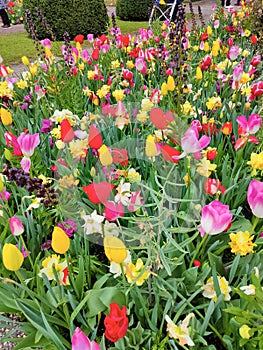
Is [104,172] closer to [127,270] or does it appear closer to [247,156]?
[127,270]

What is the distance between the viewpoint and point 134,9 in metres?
11.8

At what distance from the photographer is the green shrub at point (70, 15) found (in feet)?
29.1

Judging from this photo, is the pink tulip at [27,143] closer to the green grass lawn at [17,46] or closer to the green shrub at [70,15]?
the green grass lawn at [17,46]

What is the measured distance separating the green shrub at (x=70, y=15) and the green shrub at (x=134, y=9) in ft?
9.32

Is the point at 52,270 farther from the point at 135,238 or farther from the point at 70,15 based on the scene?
the point at 70,15

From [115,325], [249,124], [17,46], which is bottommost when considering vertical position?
[17,46]

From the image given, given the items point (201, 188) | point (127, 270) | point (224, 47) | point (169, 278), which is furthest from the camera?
point (224, 47)

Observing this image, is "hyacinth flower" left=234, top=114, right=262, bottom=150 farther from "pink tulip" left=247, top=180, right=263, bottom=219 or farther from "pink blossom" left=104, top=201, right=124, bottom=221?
"pink blossom" left=104, top=201, right=124, bottom=221

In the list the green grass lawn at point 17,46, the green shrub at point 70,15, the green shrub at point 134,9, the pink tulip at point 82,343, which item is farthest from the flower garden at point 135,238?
the green shrub at point 134,9

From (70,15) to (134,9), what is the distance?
3.36m

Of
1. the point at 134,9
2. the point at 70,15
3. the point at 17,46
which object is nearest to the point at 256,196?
the point at 17,46

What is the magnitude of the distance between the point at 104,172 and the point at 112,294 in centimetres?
66

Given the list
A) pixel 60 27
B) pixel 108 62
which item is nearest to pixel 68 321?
pixel 108 62

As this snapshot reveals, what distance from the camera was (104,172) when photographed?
1.95 metres
